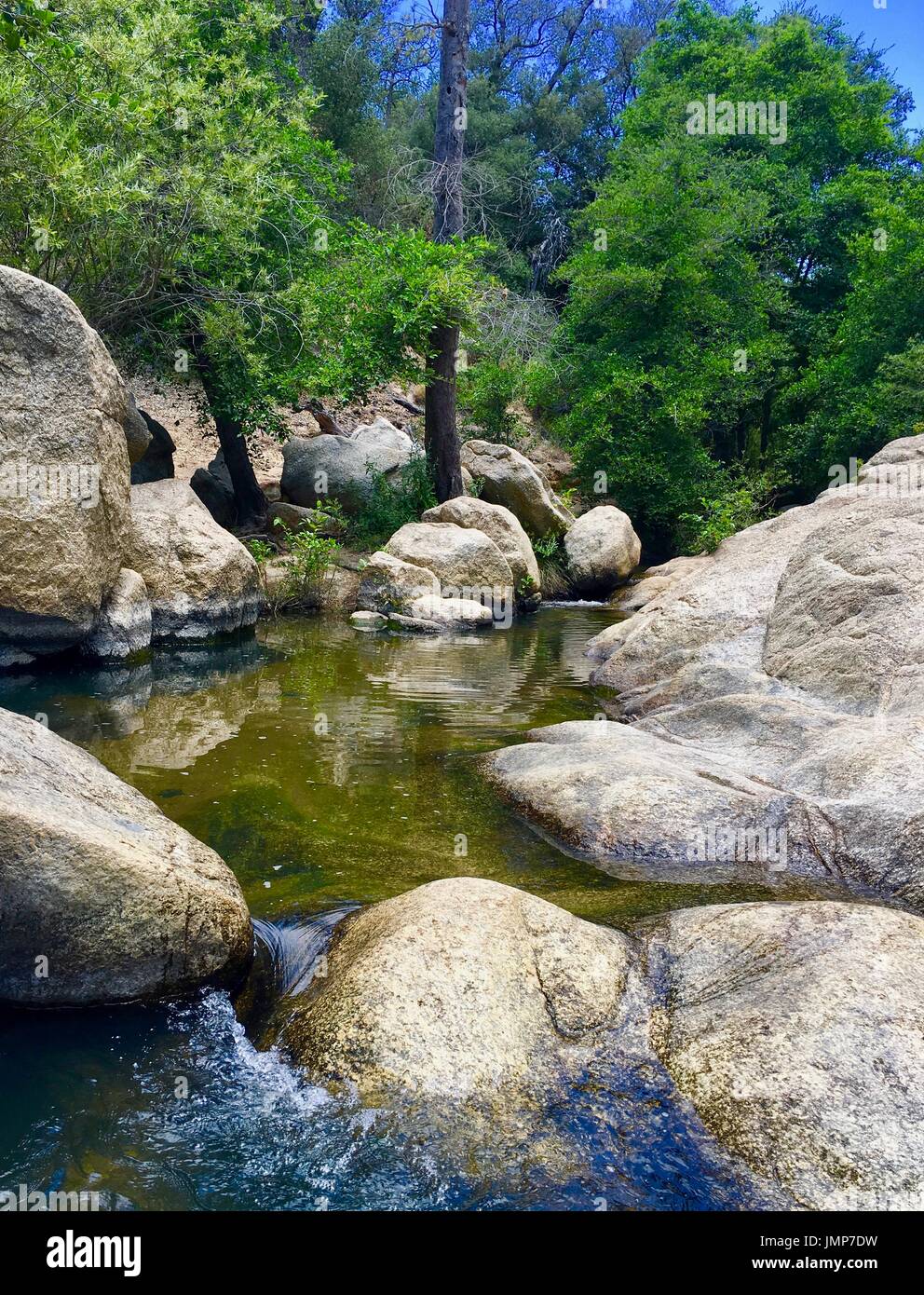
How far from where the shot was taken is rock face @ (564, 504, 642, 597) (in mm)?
19438

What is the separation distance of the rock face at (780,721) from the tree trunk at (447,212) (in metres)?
9.05

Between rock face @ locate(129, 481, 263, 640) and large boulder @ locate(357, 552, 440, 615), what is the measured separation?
2820 millimetres

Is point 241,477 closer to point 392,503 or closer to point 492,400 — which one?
point 392,503

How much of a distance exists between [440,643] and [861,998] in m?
10.6

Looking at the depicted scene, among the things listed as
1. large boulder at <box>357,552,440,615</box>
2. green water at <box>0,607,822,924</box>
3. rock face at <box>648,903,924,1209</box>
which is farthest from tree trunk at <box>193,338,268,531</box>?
rock face at <box>648,903,924,1209</box>

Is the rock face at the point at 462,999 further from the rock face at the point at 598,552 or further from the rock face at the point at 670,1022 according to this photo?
the rock face at the point at 598,552

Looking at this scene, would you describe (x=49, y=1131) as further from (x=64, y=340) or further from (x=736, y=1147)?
(x=64, y=340)

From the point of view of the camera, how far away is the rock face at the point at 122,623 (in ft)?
35.2

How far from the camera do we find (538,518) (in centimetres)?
1969

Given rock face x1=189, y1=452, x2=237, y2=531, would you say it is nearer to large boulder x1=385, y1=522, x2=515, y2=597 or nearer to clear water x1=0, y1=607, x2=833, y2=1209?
large boulder x1=385, y1=522, x2=515, y2=597

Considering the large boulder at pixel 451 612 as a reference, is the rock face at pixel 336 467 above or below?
above

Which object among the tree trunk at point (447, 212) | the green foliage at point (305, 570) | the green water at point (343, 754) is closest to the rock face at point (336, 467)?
the tree trunk at point (447, 212)

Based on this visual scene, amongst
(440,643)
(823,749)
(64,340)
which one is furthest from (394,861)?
(440,643)

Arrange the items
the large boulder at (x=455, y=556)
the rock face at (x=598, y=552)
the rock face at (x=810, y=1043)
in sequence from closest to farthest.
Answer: the rock face at (x=810, y=1043)
the large boulder at (x=455, y=556)
the rock face at (x=598, y=552)
